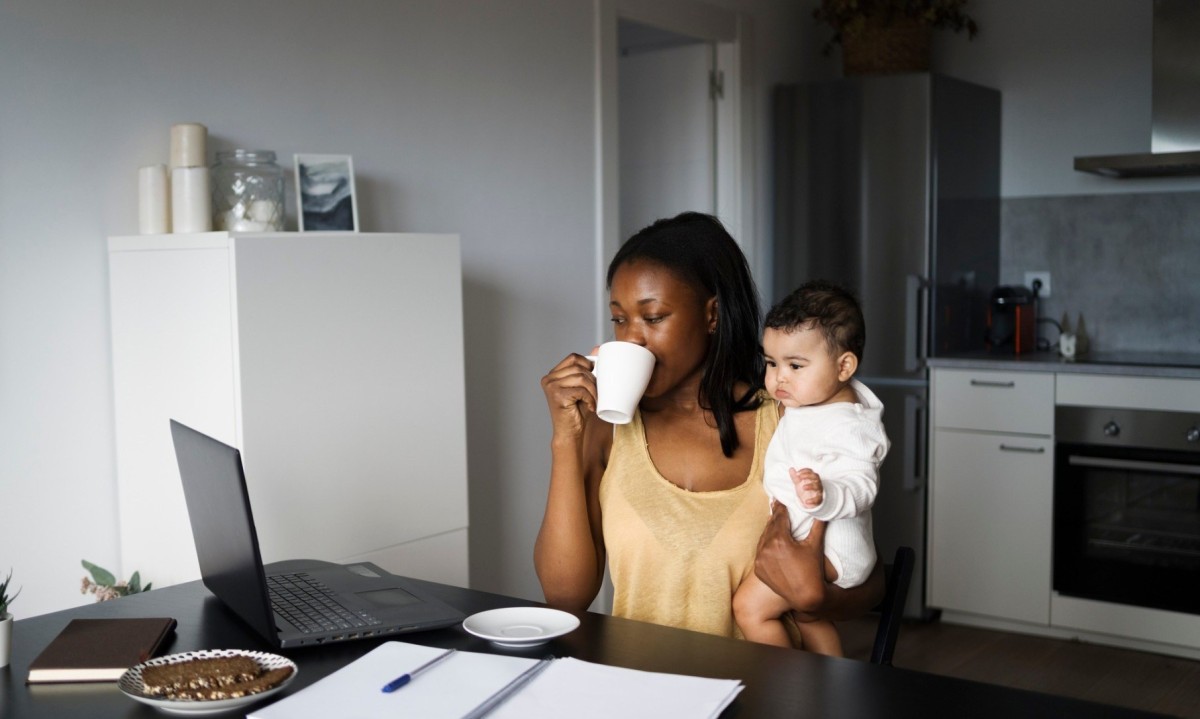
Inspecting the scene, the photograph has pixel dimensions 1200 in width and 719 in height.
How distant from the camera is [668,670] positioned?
1273 millimetres

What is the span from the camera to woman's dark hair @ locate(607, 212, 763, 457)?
5.91 feet

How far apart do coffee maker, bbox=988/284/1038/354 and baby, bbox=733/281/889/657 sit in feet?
8.68

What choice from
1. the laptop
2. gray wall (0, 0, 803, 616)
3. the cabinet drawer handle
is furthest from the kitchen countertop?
the laptop

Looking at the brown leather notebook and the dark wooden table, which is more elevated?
the brown leather notebook

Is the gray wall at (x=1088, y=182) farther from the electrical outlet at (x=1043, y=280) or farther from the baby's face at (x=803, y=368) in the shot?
the baby's face at (x=803, y=368)

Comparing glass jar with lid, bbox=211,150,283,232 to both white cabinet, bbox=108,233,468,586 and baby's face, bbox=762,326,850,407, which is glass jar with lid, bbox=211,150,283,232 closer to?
white cabinet, bbox=108,233,468,586

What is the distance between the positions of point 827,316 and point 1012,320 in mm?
2859

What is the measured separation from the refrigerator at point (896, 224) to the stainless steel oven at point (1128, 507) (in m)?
0.49

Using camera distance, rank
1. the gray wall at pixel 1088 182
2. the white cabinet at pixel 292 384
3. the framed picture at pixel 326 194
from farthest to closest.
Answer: the gray wall at pixel 1088 182 → the framed picture at pixel 326 194 → the white cabinet at pixel 292 384

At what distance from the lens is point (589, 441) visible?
1.84 metres

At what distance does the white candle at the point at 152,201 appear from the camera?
228 centimetres

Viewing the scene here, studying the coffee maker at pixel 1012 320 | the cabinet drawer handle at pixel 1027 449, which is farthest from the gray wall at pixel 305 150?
the coffee maker at pixel 1012 320

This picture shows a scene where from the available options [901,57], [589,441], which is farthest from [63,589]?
[901,57]

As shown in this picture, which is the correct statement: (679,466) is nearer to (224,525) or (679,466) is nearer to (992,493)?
(224,525)
